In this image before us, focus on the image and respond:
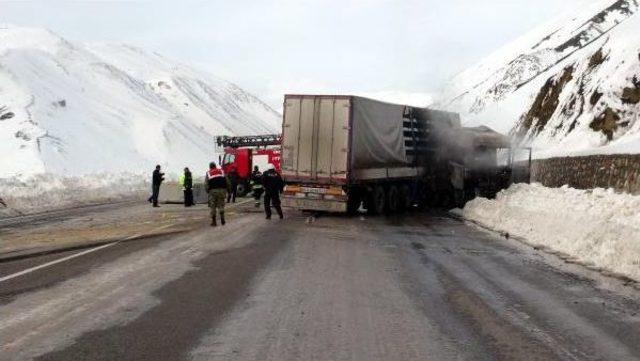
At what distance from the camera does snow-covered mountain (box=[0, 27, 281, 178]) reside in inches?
2589

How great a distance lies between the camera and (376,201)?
22.5m

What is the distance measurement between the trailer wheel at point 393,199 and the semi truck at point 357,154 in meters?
0.03

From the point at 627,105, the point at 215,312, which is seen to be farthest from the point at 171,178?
the point at 215,312

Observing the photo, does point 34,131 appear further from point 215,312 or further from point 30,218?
point 215,312

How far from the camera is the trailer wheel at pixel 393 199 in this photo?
23.5 meters

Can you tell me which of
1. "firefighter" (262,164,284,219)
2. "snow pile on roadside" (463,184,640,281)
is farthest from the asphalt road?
"firefighter" (262,164,284,219)

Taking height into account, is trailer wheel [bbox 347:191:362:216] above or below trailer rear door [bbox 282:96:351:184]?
below

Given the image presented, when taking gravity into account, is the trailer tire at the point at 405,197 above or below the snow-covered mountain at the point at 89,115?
below

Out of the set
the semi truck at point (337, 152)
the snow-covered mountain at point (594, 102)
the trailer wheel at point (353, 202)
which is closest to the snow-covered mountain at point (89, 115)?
the snow-covered mountain at point (594, 102)

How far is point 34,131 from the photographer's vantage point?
66.7 metres

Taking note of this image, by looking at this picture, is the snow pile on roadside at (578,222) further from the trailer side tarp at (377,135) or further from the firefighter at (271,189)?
the firefighter at (271,189)

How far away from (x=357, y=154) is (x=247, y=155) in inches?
613

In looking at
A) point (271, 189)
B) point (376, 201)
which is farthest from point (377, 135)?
point (271, 189)

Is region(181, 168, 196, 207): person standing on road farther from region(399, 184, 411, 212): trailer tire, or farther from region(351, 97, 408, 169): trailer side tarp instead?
region(351, 97, 408, 169): trailer side tarp
